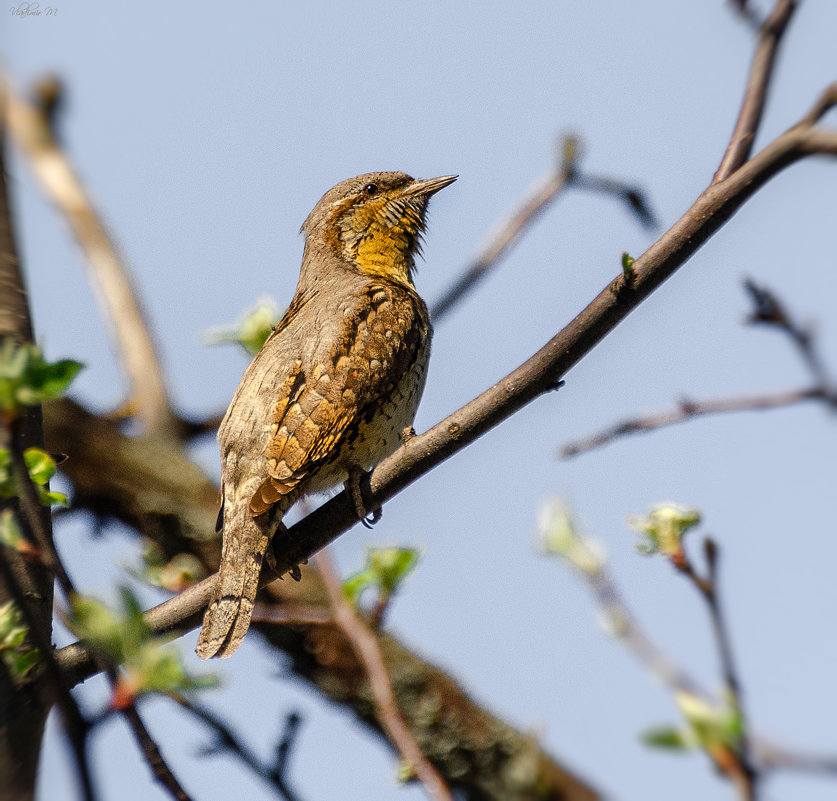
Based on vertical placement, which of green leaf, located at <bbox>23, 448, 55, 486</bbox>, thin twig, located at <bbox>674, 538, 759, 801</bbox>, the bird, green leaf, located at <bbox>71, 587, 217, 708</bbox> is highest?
the bird

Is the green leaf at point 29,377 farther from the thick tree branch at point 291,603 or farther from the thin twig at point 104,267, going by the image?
the thin twig at point 104,267

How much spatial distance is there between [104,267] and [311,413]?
338 centimetres

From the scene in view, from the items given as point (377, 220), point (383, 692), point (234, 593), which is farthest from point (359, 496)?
point (377, 220)

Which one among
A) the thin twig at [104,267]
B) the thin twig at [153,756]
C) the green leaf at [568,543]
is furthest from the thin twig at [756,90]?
the thin twig at [104,267]

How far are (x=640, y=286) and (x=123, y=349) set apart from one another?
16.3ft

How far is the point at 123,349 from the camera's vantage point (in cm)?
Answer: 714

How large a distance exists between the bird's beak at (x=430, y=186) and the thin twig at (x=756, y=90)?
12.4 feet

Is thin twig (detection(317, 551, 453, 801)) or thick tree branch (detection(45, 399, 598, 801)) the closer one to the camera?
thin twig (detection(317, 551, 453, 801))

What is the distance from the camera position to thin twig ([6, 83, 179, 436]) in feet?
22.3

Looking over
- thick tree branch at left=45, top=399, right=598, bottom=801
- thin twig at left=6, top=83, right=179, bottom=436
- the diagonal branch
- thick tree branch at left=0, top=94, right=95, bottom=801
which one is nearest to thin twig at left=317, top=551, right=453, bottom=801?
the diagonal branch

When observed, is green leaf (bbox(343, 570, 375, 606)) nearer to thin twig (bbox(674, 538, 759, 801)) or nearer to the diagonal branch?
the diagonal branch

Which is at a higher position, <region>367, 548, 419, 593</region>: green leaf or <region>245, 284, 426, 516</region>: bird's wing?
<region>245, 284, 426, 516</region>: bird's wing

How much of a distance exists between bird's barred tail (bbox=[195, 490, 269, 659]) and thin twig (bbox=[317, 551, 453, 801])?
63cm

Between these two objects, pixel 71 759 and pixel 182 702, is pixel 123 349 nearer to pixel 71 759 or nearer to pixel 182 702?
pixel 182 702
